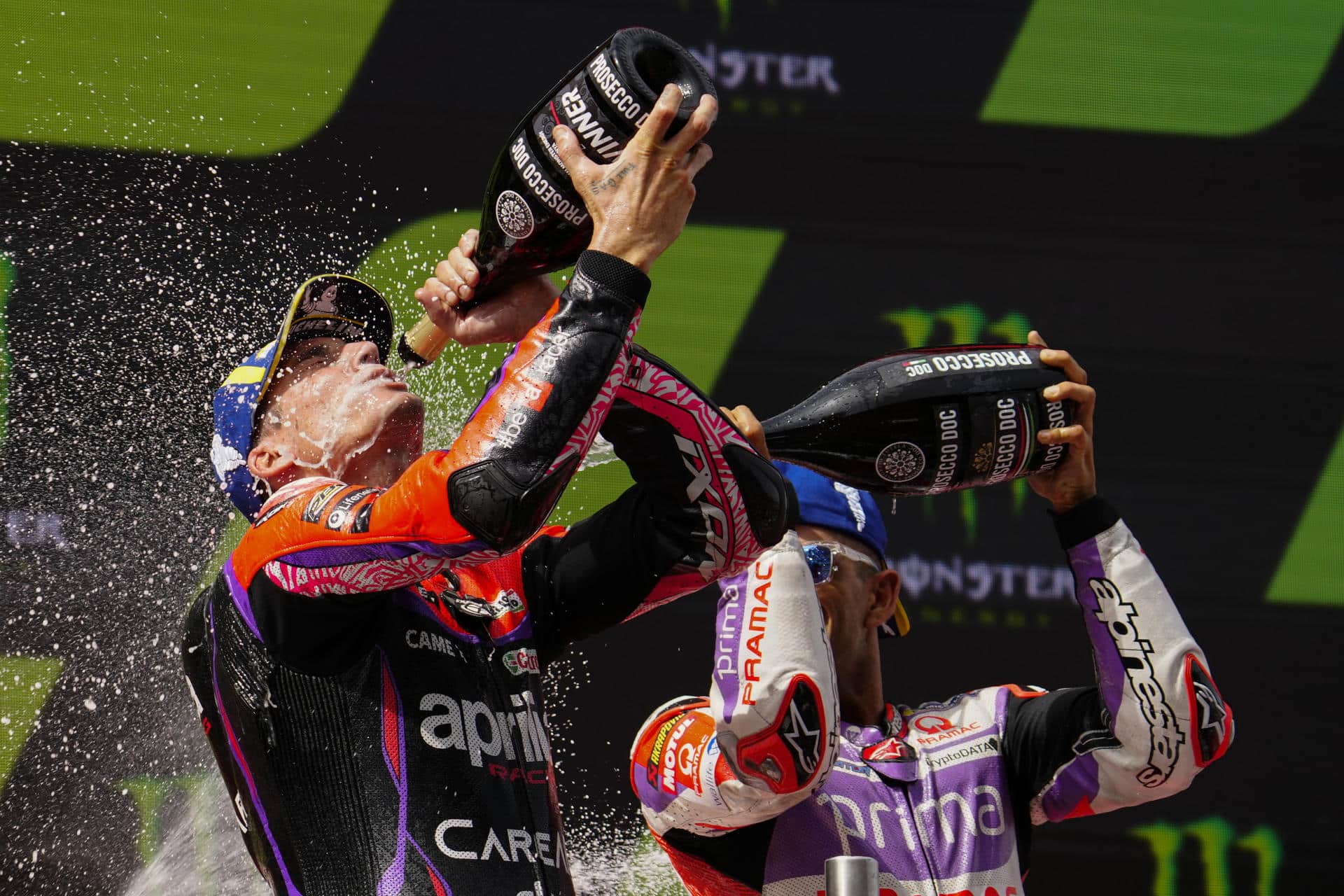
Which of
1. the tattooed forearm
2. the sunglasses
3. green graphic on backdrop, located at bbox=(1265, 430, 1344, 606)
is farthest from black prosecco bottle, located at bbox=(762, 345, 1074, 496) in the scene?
green graphic on backdrop, located at bbox=(1265, 430, 1344, 606)

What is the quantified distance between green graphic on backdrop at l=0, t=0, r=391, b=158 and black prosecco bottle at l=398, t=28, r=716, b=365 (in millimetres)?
929

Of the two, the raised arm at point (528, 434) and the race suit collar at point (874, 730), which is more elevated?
the raised arm at point (528, 434)

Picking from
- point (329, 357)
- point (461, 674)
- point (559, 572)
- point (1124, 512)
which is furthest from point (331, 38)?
point (1124, 512)

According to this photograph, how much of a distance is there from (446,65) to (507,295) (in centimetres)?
94

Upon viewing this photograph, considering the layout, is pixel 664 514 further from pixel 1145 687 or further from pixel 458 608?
pixel 1145 687

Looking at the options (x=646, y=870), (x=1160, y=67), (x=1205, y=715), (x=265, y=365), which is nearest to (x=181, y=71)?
(x=265, y=365)

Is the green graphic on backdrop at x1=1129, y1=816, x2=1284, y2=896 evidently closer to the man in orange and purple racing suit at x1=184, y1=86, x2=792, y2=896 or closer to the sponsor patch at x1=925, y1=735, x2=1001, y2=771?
the sponsor patch at x1=925, y1=735, x2=1001, y2=771

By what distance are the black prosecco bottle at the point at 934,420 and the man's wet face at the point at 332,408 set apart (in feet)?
1.68

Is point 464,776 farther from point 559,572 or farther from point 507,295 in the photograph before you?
point 507,295

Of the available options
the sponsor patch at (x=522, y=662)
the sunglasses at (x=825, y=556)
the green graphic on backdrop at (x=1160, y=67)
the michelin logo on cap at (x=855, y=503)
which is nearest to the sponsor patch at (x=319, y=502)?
the sponsor patch at (x=522, y=662)

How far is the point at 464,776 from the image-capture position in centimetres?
144

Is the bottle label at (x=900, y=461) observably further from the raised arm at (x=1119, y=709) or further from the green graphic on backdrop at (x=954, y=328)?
the green graphic on backdrop at (x=954, y=328)

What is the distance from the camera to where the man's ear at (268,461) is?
5.34 ft

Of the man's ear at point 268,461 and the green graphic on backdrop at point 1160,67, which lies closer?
the man's ear at point 268,461
